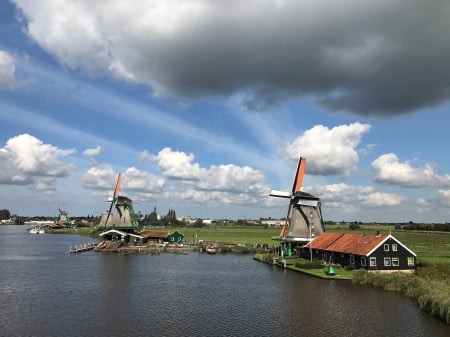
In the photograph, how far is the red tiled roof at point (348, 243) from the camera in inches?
2026

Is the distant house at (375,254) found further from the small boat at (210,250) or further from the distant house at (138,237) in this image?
the distant house at (138,237)

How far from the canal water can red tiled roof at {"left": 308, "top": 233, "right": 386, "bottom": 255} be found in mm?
6956

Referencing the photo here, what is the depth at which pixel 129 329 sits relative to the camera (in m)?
29.2

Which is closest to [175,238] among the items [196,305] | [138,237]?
[138,237]

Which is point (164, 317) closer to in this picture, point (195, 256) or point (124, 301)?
point (124, 301)

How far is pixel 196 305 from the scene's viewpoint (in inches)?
1448

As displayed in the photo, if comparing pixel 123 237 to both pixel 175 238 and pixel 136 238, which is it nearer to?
pixel 136 238

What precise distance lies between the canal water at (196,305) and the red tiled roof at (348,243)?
6.96 m

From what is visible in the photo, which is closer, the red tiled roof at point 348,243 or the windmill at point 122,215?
the red tiled roof at point 348,243

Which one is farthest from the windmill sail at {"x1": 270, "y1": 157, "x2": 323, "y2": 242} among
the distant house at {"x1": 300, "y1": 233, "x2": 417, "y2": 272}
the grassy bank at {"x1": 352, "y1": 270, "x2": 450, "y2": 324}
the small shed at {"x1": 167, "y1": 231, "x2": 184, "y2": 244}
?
the small shed at {"x1": 167, "y1": 231, "x2": 184, "y2": 244}

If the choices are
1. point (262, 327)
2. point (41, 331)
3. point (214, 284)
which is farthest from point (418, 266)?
point (41, 331)

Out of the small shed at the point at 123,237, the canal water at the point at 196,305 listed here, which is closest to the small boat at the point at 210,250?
the small shed at the point at 123,237

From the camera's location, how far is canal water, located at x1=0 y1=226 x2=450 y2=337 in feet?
95.7

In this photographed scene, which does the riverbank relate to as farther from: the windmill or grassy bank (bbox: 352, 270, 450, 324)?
the windmill
